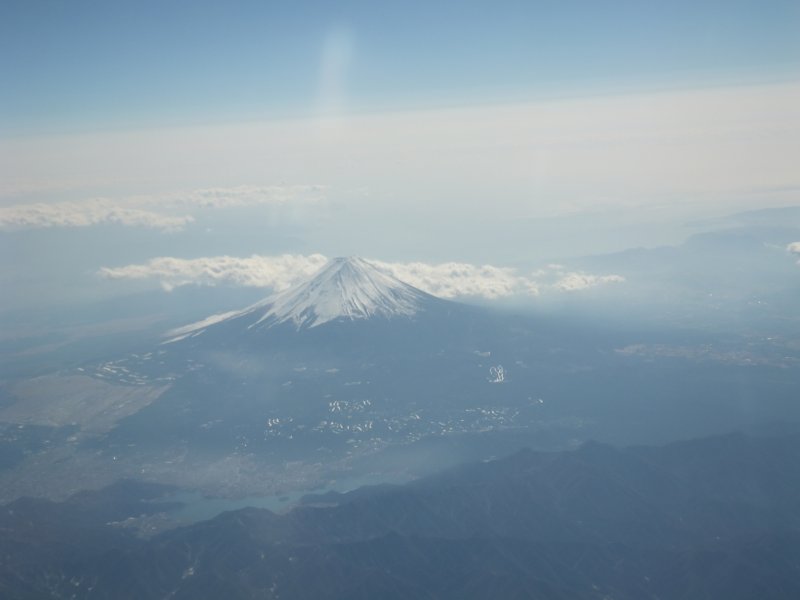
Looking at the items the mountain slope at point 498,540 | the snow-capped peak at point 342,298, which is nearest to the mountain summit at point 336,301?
the snow-capped peak at point 342,298

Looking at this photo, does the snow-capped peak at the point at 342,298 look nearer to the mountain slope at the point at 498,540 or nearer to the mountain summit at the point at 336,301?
the mountain summit at the point at 336,301

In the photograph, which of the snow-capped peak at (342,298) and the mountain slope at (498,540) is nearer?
the mountain slope at (498,540)

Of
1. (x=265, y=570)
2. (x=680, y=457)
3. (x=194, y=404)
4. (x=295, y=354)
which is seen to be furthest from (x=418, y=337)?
(x=265, y=570)

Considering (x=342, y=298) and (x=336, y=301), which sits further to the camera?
(x=342, y=298)

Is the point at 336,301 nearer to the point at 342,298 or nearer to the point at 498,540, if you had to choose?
the point at 342,298

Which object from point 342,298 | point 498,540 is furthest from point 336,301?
point 498,540

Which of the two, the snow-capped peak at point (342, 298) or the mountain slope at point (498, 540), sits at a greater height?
the snow-capped peak at point (342, 298)

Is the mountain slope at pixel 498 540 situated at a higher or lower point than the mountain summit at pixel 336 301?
lower

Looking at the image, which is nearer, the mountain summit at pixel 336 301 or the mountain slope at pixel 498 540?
the mountain slope at pixel 498 540

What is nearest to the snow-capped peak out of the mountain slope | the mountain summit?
the mountain summit
